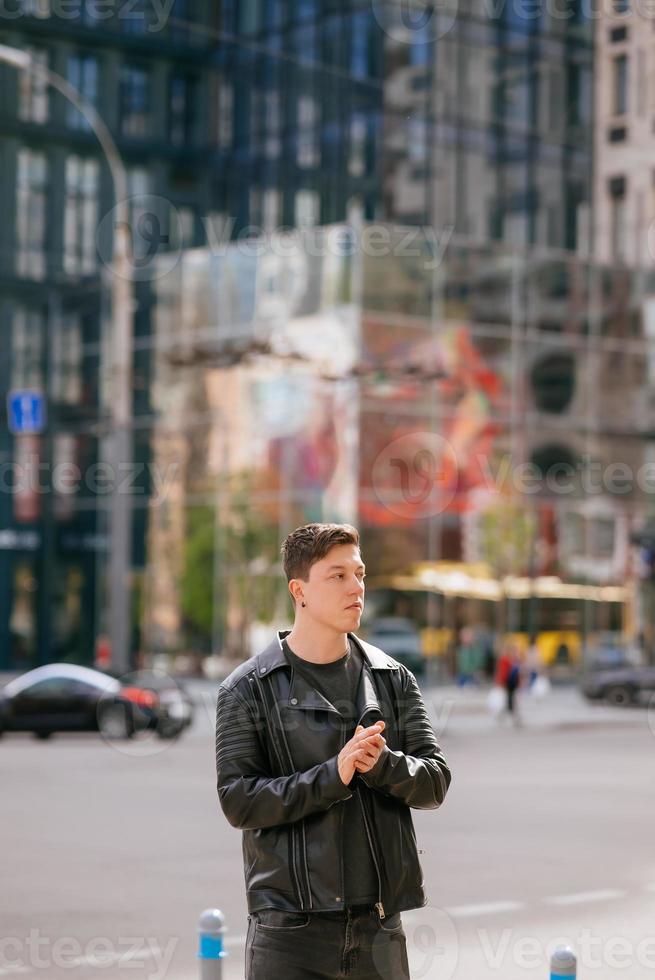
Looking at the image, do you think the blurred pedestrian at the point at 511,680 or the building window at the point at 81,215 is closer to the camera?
the blurred pedestrian at the point at 511,680

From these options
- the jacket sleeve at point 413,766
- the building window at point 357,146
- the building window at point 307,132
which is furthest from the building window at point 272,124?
the jacket sleeve at point 413,766

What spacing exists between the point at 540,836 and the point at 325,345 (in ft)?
88.8

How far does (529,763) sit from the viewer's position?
23703 millimetres

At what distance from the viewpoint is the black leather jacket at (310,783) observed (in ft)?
15.1

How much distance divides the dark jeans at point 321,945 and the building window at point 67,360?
4601 centimetres

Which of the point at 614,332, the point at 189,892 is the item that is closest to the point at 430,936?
the point at 189,892

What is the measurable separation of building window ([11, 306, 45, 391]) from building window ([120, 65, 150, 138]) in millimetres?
6010

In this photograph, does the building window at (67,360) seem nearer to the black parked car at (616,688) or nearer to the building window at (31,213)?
the building window at (31,213)

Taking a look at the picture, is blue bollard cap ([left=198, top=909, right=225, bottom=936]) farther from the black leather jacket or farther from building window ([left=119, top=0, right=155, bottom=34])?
building window ([left=119, top=0, right=155, bottom=34])

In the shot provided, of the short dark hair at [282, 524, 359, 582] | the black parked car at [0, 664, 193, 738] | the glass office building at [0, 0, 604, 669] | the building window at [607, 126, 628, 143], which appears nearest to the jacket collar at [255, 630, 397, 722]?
the short dark hair at [282, 524, 359, 582]

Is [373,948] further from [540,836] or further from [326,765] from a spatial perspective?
[540,836]

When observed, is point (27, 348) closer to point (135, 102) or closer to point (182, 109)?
point (135, 102)

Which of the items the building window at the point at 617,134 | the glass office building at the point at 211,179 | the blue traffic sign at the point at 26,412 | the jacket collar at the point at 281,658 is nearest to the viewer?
the jacket collar at the point at 281,658
